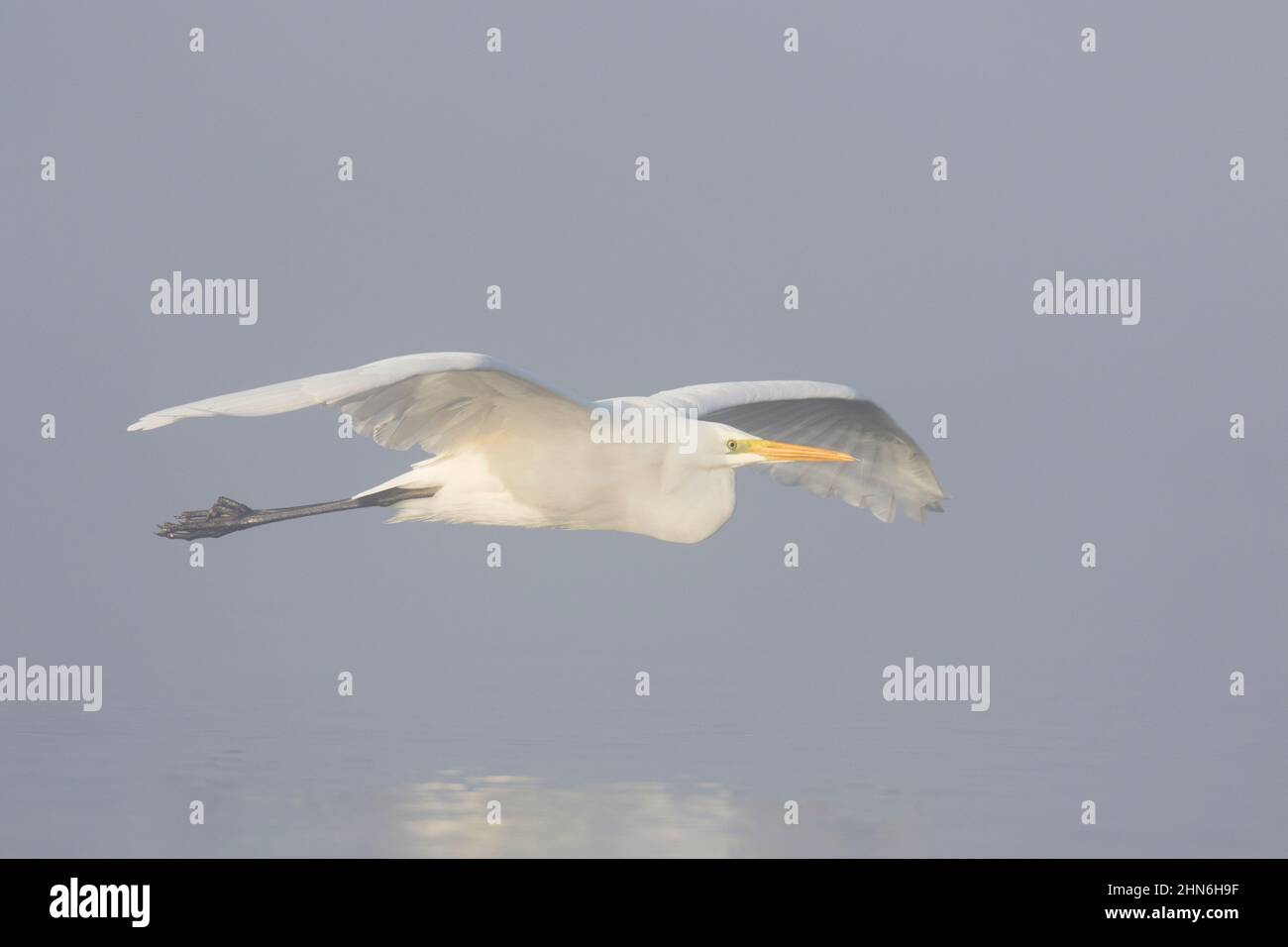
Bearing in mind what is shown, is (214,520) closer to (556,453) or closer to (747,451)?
(556,453)

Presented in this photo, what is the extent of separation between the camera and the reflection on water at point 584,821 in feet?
35.4

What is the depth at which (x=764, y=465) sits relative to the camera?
543 inches

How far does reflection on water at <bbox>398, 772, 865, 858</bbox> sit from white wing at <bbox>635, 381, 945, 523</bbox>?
101 inches

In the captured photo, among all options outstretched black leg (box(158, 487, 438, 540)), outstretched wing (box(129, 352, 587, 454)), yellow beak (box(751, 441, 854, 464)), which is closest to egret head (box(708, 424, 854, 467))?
yellow beak (box(751, 441, 854, 464))

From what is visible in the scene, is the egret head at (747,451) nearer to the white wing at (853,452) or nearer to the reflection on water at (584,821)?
the white wing at (853,452)

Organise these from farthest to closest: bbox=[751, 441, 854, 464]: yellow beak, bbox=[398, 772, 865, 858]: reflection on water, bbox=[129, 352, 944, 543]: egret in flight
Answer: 1. bbox=[751, 441, 854, 464]: yellow beak
2. bbox=[129, 352, 944, 543]: egret in flight
3. bbox=[398, 772, 865, 858]: reflection on water

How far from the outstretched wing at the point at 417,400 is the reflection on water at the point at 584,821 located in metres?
2.37

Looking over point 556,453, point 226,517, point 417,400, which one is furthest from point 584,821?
point 226,517

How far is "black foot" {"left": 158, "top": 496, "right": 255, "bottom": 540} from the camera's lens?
44.6 ft

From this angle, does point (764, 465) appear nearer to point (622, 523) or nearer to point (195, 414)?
point (622, 523)

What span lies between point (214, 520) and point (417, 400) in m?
2.97

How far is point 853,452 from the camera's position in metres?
14.2

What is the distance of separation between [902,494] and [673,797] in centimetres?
319

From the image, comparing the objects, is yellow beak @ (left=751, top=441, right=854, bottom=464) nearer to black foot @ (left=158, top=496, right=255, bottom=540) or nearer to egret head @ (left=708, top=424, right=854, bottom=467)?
egret head @ (left=708, top=424, right=854, bottom=467)
